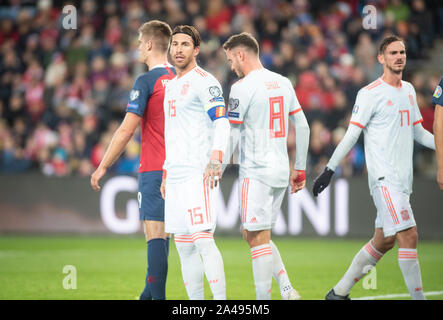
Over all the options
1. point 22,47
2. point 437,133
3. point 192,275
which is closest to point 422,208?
point 437,133

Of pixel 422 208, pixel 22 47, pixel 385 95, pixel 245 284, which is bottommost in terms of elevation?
pixel 245 284

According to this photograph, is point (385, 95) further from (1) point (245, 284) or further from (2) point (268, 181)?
(1) point (245, 284)

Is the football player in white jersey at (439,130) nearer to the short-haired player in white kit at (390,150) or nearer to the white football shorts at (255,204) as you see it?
the short-haired player in white kit at (390,150)

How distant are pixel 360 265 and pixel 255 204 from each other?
1.32 metres

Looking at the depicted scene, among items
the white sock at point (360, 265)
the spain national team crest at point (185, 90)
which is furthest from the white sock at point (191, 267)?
the white sock at point (360, 265)

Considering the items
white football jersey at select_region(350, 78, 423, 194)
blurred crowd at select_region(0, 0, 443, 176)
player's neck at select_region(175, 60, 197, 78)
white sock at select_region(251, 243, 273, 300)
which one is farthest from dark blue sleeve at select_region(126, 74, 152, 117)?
blurred crowd at select_region(0, 0, 443, 176)

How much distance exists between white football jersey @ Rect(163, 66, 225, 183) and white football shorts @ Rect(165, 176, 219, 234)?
8cm

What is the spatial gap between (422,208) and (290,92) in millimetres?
7742

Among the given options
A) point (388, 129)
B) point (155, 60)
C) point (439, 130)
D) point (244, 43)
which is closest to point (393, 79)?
point (388, 129)

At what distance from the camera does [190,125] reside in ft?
20.0

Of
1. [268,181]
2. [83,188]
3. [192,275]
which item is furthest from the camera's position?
[83,188]

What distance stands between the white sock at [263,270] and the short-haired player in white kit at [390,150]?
0.78m

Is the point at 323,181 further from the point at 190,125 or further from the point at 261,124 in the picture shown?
the point at 190,125

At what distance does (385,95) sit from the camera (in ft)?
22.0
